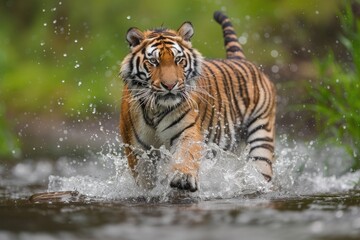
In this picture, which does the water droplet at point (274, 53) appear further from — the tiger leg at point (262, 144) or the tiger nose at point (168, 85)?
the tiger nose at point (168, 85)

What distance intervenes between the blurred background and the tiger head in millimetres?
4988

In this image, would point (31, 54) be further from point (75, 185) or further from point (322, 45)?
point (75, 185)

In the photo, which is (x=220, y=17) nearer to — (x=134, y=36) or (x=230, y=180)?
(x=134, y=36)

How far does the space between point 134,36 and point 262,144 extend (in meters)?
1.36

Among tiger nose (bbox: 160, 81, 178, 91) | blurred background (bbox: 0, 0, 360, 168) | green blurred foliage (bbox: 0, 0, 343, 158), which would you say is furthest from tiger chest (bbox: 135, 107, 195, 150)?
green blurred foliage (bbox: 0, 0, 343, 158)

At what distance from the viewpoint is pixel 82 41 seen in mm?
13406

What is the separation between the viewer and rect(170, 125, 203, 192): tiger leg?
5.11 metres

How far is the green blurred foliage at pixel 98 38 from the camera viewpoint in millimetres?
12438

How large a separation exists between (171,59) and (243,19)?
812cm

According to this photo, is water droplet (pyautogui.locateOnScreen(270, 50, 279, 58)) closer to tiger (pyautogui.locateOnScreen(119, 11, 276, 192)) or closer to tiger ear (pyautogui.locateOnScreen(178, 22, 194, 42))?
tiger (pyautogui.locateOnScreen(119, 11, 276, 192))

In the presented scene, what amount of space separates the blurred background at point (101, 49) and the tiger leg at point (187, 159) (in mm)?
5133

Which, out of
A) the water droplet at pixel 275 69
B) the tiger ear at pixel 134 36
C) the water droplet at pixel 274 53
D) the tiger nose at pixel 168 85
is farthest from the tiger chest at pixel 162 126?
the water droplet at pixel 274 53

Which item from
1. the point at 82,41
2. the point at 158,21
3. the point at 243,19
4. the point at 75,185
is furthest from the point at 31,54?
the point at 75,185

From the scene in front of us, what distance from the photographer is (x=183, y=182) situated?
5.11 metres
